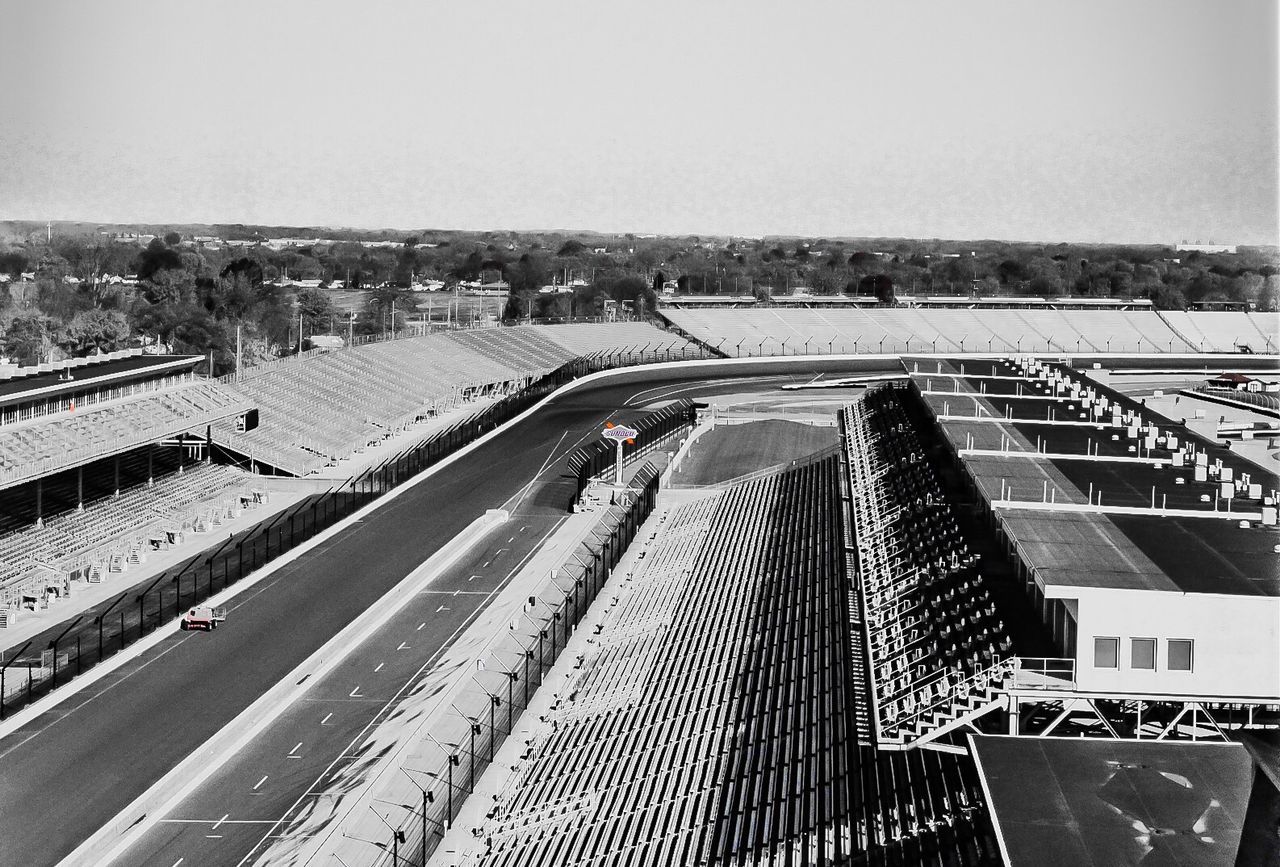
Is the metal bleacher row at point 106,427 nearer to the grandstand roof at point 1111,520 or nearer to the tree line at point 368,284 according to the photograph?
the grandstand roof at point 1111,520

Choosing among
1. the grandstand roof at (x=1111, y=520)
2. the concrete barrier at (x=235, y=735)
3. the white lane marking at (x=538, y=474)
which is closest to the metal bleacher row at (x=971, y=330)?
the white lane marking at (x=538, y=474)

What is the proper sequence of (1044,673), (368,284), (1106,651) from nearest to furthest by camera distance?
1. (1106,651)
2. (1044,673)
3. (368,284)

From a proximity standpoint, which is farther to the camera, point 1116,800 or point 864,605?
point 864,605

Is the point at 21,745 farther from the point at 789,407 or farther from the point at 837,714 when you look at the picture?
the point at 789,407

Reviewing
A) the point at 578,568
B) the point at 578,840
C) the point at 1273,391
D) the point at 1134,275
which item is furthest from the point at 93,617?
the point at 1134,275

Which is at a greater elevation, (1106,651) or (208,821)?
(1106,651)

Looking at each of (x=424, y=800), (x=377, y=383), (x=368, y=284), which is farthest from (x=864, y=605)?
(x=368, y=284)

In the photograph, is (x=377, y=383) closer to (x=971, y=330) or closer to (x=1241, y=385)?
(x=1241, y=385)
